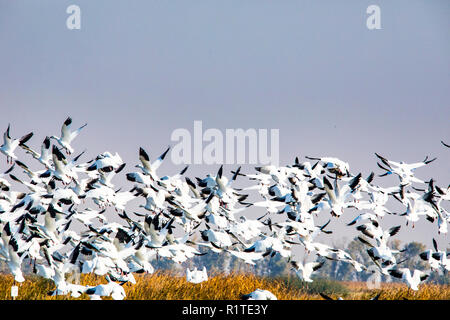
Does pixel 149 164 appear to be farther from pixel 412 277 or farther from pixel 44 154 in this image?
pixel 412 277

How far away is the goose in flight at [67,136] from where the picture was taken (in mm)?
14016

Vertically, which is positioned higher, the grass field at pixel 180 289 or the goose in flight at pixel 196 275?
the goose in flight at pixel 196 275

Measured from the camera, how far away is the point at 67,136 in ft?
46.3

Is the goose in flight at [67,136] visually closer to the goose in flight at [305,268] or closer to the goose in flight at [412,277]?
the goose in flight at [305,268]

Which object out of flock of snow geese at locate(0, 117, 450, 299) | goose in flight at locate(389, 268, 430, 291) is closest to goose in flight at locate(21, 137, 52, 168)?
flock of snow geese at locate(0, 117, 450, 299)

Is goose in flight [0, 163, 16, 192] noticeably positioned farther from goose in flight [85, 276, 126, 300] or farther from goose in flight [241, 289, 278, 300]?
goose in flight [241, 289, 278, 300]

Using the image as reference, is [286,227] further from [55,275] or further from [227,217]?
[55,275]

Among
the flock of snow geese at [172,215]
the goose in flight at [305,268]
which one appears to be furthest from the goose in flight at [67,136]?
the goose in flight at [305,268]

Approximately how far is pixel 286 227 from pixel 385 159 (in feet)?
10.4

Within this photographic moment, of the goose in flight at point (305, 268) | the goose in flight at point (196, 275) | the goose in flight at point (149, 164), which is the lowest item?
the goose in flight at point (196, 275)

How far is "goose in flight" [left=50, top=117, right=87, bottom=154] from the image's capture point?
46.0ft

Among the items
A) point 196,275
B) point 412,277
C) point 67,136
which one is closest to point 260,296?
point 196,275

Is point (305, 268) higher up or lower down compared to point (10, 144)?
lower down
